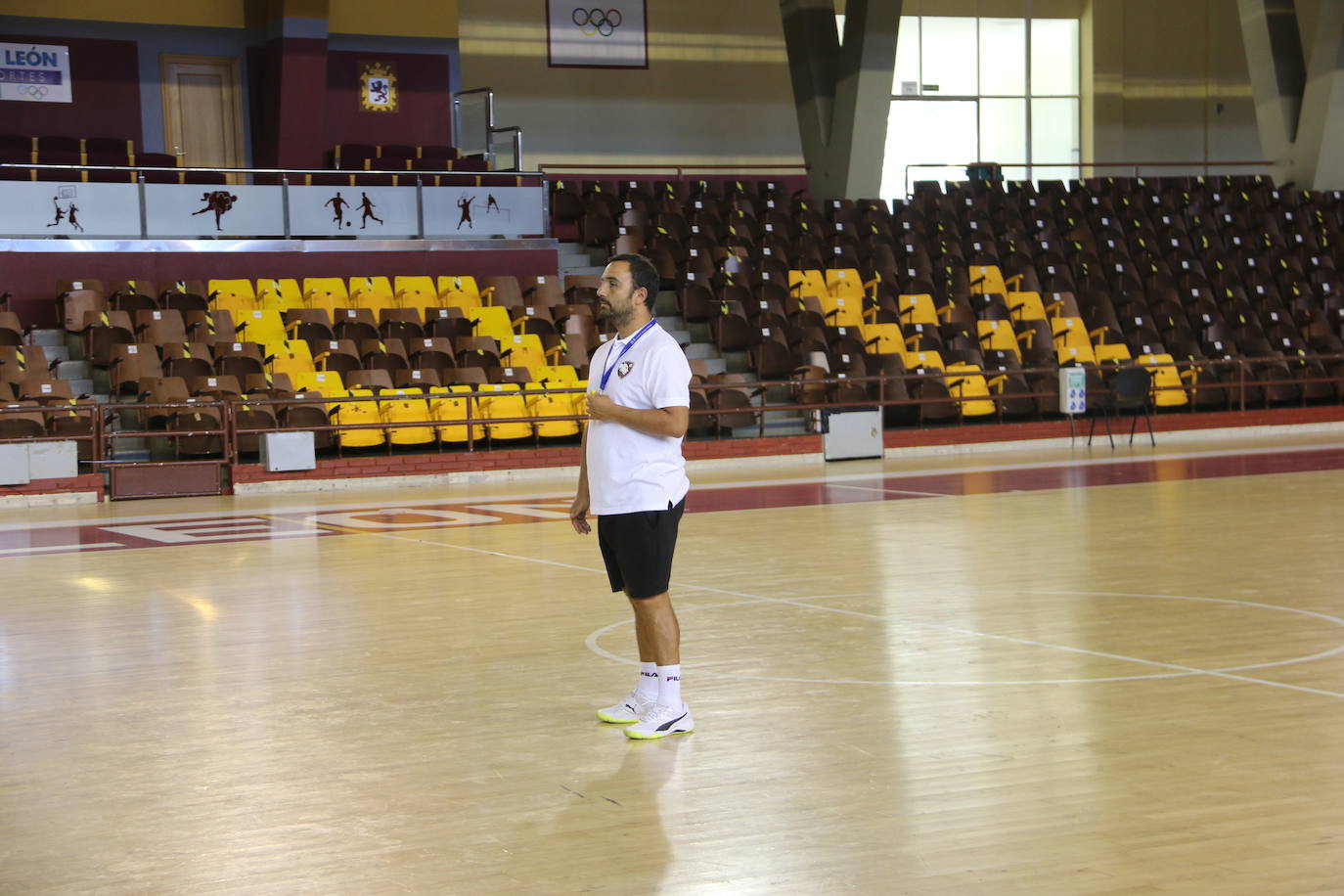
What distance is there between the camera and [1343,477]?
14.3m

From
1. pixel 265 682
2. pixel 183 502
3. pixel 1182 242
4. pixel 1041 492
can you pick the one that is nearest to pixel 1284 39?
pixel 1182 242

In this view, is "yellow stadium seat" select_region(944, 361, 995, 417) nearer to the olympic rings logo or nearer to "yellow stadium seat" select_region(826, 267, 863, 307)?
"yellow stadium seat" select_region(826, 267, 863, 307)

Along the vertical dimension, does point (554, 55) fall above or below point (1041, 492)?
above

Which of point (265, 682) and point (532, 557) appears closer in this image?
point (265, 682)

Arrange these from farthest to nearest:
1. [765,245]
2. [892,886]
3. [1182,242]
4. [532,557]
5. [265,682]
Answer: [1182,242] < [765,245] < [532,557] < [265,682] < [892,886]

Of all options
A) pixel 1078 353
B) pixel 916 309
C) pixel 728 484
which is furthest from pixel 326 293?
pixel 1078 353

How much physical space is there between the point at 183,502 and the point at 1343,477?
10855 millimetres

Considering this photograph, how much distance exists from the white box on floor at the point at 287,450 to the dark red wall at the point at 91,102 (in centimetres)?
921

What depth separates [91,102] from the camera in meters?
22.3

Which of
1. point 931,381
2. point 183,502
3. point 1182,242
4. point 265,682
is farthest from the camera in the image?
Result: point 1182,242

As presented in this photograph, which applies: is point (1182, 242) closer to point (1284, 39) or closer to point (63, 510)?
point (1284, 39)

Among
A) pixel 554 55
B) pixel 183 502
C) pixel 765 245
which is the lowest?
pixel 183 502

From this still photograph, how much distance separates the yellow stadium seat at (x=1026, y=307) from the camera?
2234 cm

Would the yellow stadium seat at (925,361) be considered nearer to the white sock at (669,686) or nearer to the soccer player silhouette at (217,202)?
the soccer player silhouette at (217,202)
